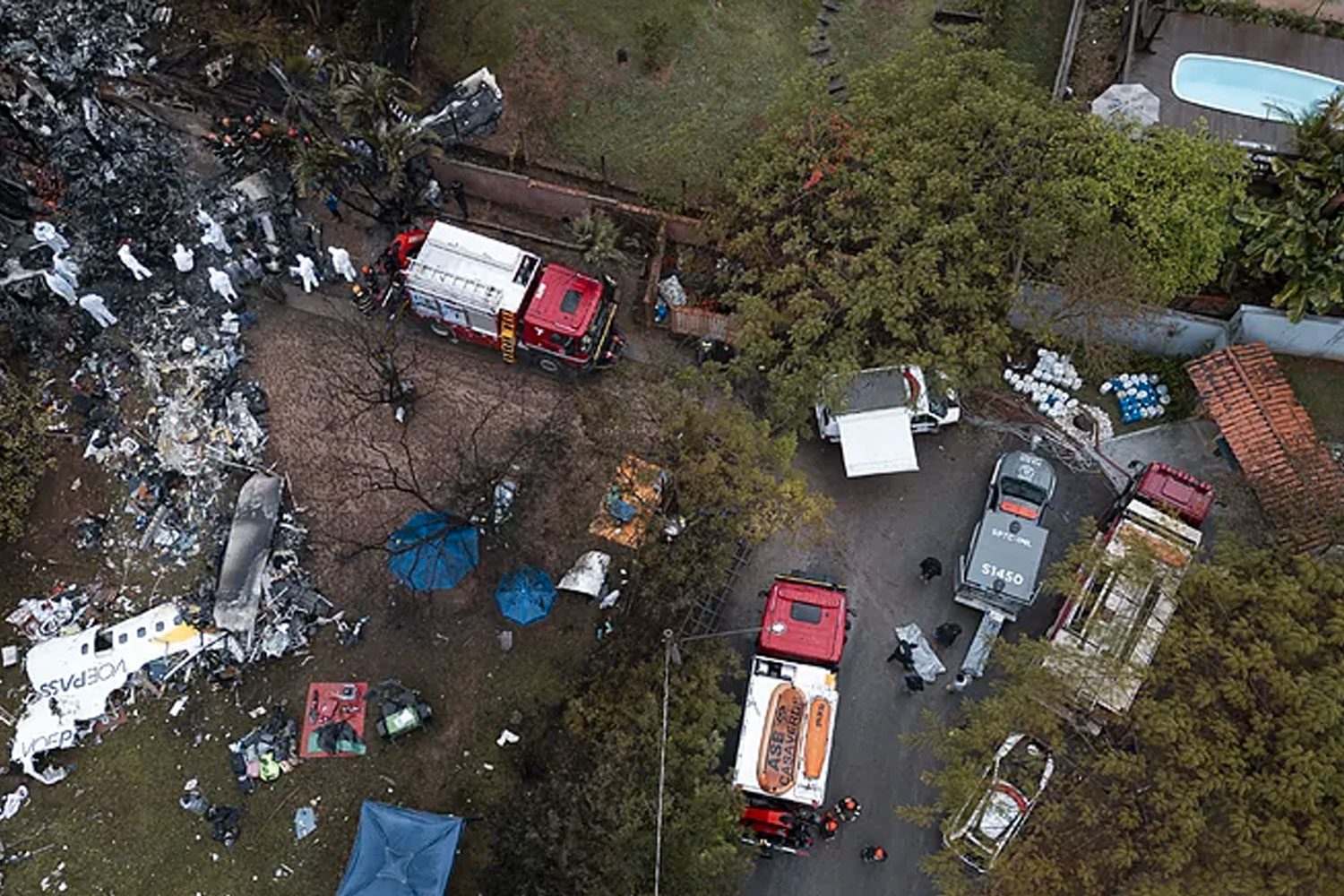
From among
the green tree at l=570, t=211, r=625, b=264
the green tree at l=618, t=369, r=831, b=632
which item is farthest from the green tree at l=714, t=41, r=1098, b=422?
the green tree at l=570, t=211, r=625, b=264

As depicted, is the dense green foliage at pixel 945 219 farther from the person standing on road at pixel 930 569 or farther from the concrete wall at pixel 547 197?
the person standing on road at pixel 930 569

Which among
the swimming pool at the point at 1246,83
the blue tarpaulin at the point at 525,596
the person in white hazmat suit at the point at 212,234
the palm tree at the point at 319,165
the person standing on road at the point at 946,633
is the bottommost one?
the person standing on road at the point at 946,633

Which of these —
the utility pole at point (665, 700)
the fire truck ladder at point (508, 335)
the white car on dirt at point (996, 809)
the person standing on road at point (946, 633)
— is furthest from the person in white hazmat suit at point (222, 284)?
the white car on dirt at point (996, 809)

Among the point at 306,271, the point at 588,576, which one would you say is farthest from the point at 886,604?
the point at 306,271

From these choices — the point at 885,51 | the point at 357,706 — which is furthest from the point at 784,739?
the point at 885,51

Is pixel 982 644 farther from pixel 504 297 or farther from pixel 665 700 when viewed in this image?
pixel 504 297

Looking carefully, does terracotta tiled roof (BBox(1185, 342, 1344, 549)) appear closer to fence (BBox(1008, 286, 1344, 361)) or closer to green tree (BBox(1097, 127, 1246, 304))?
fence (BBox(1008, 286, 1344, 361))
